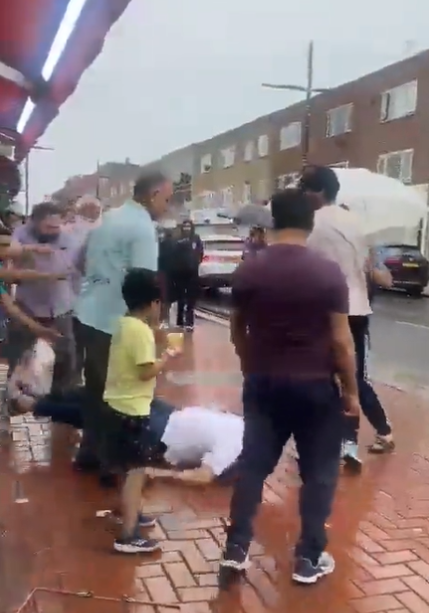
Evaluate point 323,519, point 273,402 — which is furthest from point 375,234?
point 323,519

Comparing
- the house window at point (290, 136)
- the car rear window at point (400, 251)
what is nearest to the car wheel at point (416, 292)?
the car rear window at point (400, 251)

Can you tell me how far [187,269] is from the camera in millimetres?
3029

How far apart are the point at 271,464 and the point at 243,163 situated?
40.5 inches

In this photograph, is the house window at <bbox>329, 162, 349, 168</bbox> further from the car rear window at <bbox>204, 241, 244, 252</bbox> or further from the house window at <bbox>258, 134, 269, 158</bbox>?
the car rear window at <bbox>204, 241, 244, 252</bbox>

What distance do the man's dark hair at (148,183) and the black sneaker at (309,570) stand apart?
133cm

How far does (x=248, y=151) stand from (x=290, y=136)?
0.16m

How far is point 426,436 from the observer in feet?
15.1

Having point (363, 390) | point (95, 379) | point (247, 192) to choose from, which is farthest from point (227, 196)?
point (363, 390)

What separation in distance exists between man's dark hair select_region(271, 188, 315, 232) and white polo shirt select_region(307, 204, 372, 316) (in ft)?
0.73

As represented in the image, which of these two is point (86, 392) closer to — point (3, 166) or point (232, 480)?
point (232, 480)

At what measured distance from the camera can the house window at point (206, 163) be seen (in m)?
2.84

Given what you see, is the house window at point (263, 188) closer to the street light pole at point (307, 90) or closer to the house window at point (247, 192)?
the house window at point (247, 192)

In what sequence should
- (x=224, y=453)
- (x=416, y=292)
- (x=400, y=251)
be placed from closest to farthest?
1. (x=400, y=251)
2. (x=224, y=453)
3. (x=416, y=292)

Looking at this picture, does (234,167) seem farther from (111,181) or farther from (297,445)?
(297,445)
